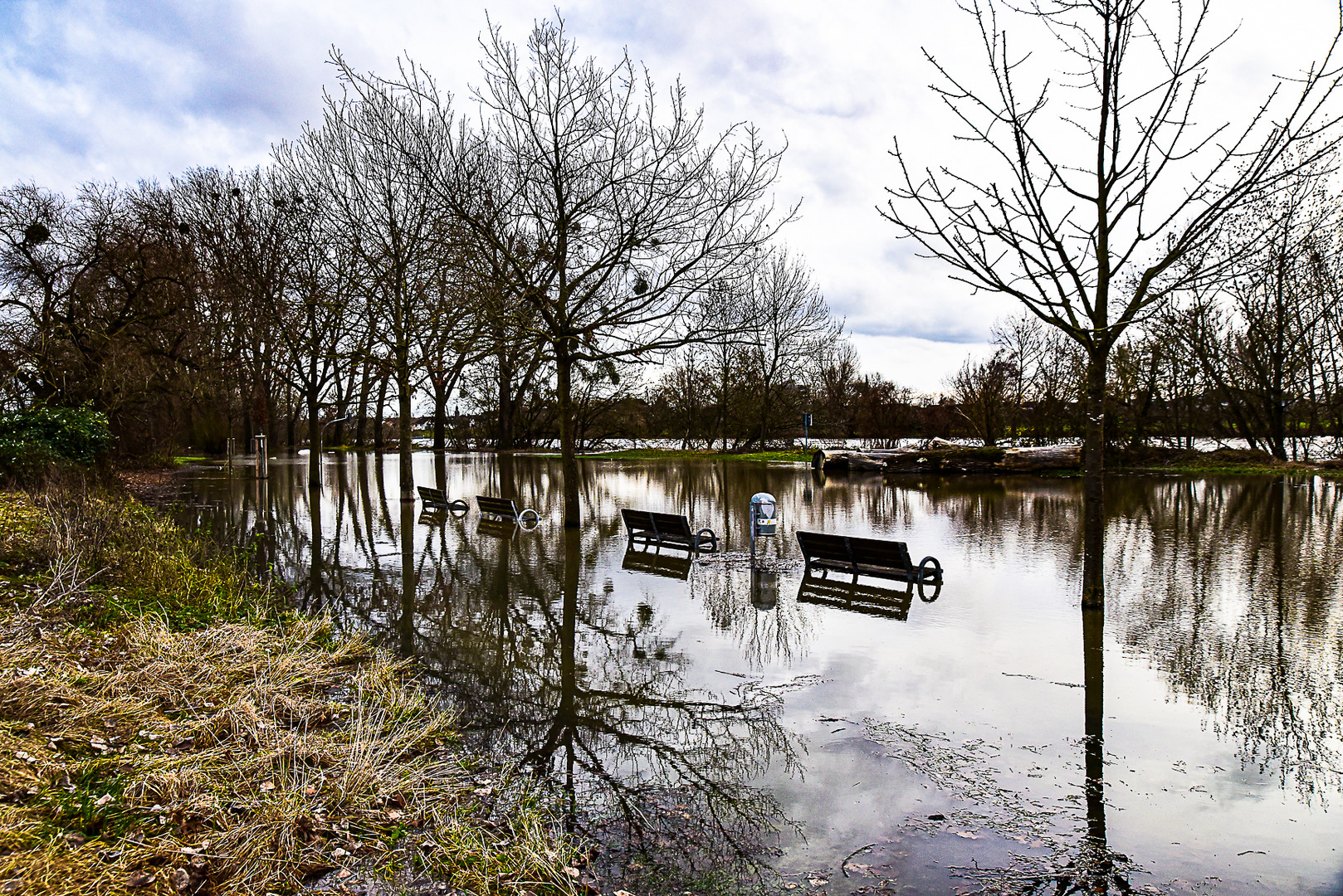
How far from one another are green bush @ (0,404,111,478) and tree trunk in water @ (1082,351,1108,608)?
16906mm

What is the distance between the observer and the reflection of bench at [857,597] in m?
9.64

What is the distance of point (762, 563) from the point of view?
1242 centimetres

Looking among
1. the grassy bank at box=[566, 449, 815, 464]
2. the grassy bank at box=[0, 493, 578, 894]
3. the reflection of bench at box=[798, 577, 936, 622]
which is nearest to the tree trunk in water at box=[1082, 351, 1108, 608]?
the reflection of bench at box=[798, 577, 936, 622]

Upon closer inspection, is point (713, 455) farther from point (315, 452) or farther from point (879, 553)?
point (879, 553)

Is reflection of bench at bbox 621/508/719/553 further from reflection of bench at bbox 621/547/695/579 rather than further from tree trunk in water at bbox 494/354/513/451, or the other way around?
tree trunk in water at bbox 494/354/513/451

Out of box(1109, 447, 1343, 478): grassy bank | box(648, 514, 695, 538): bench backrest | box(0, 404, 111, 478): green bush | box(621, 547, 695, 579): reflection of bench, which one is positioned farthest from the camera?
box(1109, 447, 1343, 478): grassy bank

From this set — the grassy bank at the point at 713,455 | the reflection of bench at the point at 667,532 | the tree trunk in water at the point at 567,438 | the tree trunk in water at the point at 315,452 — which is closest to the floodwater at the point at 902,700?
the reflection of bench at the point at 667,532

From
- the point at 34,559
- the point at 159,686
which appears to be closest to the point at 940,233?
the point at 159,686

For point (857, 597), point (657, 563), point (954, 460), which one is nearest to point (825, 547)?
point (857, 597)

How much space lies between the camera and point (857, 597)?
10367 mm

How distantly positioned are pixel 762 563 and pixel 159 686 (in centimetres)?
840

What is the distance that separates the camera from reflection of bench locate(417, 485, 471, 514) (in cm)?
1800

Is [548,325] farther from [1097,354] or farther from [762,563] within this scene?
[1097,354]

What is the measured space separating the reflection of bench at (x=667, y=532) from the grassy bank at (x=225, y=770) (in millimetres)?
6679
